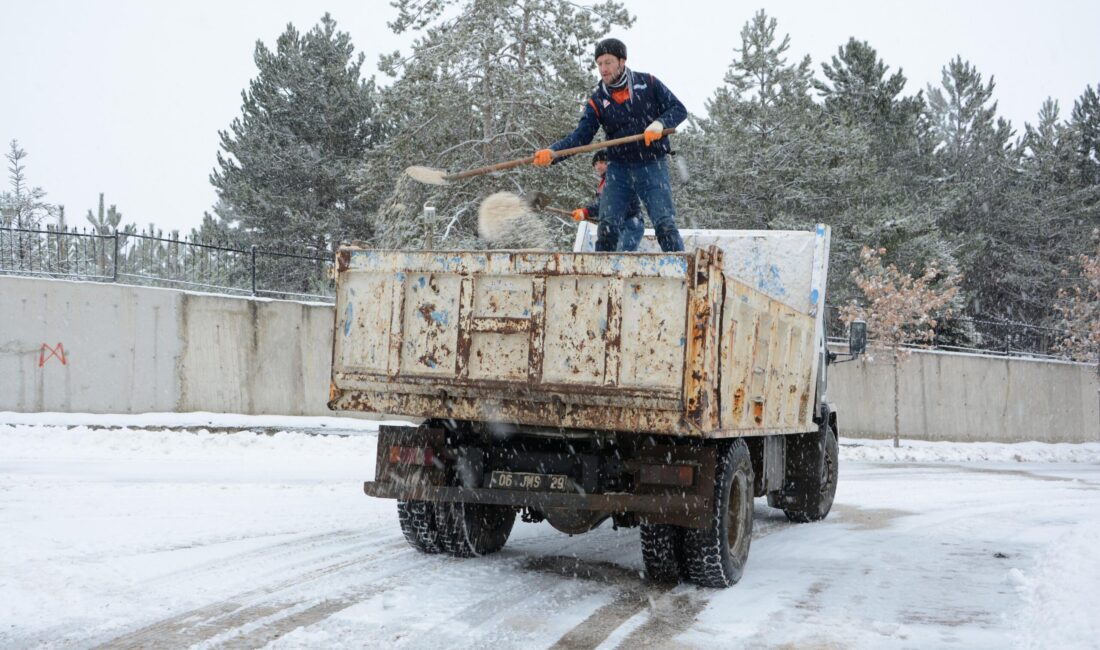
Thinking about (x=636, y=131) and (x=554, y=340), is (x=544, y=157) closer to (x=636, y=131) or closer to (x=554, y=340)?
(x=636, y=131)

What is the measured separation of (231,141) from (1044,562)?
92.5 ft

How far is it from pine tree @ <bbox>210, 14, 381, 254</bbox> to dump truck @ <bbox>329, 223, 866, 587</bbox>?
2372 cm

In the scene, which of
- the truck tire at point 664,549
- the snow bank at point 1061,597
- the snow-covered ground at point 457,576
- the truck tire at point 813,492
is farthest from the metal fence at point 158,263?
the snow bank at point 1061,597

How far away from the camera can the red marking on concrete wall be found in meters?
15.4

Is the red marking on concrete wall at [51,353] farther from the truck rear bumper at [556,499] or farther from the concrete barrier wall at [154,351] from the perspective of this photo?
the truck rear bumper at [556,499]

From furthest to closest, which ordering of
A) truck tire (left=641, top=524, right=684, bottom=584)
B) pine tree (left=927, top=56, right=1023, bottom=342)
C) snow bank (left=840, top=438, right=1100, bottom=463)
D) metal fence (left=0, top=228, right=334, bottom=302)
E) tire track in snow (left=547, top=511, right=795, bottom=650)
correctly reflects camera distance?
pine tree (left=927, top=56, right=1023, bottom=342) < snow bank (left=840, top=438, right=1100, bottom=463) < metal fence (left=0, top=228, right=334, bottom=302) < truck tire (left=641, top=524, right=684, bottom=584) < tire track in snow (left=547, top=511, right=795, bottom=650)

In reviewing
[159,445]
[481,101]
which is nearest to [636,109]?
[159,445]

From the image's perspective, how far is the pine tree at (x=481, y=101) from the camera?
2130 cm

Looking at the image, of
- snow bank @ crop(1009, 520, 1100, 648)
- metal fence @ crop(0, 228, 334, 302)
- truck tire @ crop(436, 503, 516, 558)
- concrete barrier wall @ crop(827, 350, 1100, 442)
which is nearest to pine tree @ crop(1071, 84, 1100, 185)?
concrete barrier wall @ crop(827, 350, 1100, 442)

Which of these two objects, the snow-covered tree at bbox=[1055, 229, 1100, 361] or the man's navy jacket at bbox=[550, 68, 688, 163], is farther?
the snow-covered tree at bbox=[1055, 229, 1100, 361]

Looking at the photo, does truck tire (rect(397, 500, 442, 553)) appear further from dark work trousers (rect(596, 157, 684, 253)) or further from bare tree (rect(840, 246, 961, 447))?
bare tree (rect(840, 246, 961, 447))

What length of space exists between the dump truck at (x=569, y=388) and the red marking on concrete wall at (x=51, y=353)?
10.5 meters

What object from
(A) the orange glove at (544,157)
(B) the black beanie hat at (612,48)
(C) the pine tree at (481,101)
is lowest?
(A) the orange glove at (544,157)

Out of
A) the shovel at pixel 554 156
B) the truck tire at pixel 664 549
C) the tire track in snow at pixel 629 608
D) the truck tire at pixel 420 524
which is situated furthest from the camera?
the shovel at pixel 554 156
